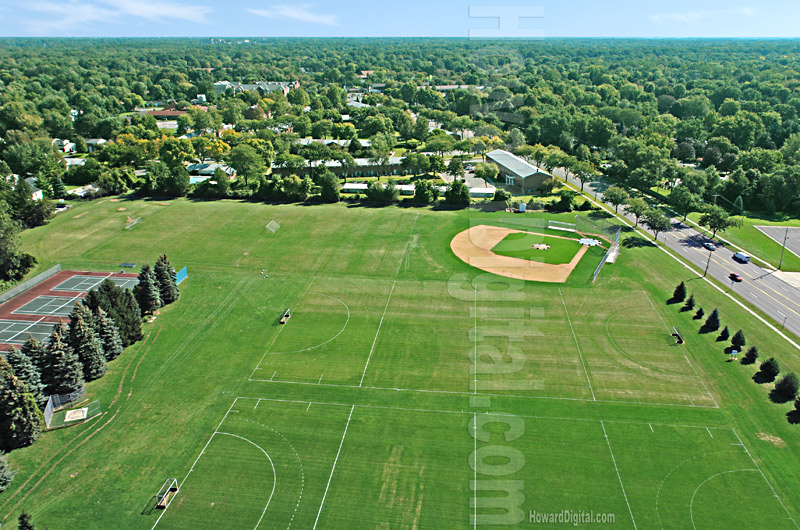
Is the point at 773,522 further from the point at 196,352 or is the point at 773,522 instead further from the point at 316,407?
the point at 196,352

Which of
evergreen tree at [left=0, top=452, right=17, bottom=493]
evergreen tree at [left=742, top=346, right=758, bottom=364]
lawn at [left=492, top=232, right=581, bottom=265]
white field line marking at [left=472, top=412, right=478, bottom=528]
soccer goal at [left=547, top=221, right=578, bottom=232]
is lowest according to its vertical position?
white field line marking at [left=472, top=412, right=478, bottom=528]

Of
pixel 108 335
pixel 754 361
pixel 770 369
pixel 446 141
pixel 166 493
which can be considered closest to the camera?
pixel 166 493

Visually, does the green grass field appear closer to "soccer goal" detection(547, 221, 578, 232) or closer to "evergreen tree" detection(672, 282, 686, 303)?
"evergreen tree" detection(672, 282, 686, 303)

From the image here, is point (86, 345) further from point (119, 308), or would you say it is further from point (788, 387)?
point (788, 387)

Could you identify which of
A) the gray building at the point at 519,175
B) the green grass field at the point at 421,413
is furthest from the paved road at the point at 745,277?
the gray building at the point at 519,175

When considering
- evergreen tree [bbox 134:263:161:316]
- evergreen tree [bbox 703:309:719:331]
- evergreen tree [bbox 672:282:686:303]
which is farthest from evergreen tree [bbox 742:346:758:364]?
evergreen tree [bbox 134:263:161:316]

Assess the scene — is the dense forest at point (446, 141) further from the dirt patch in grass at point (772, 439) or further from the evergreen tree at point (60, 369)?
the dirt patch in grass at point (772, 439)

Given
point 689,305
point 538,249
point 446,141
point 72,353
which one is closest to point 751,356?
point 689,305
